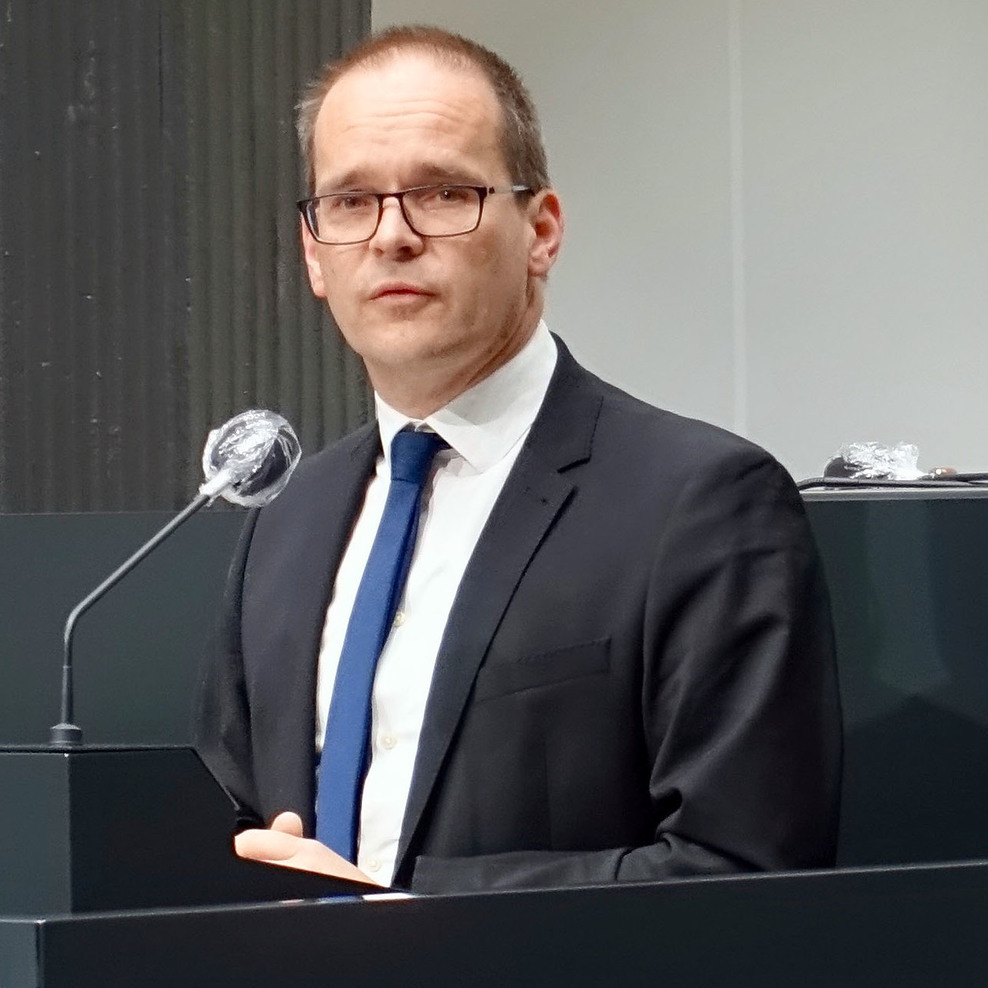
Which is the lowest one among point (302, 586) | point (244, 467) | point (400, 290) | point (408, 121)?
point (302, 586)

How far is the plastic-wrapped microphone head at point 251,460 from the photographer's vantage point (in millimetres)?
1360

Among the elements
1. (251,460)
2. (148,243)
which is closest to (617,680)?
(251,460)

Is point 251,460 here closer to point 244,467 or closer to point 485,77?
point 244,467

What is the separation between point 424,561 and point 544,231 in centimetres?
31

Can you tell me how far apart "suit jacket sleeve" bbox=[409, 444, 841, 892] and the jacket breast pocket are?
21mm

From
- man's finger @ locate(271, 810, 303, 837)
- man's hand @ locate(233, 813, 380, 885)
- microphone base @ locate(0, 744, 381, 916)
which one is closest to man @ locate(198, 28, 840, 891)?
man's finger @ locate(271, 810, 303, 837)

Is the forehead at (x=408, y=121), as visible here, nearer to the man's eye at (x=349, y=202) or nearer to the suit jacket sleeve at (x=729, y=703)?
the man's eye at (x=349, y=202)

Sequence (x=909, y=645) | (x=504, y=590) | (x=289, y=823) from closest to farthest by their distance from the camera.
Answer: (x=289, y=823) → (x=504, y=590) → (x=909, y=645)

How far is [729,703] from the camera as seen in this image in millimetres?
1330

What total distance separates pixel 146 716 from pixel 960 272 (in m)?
2.14

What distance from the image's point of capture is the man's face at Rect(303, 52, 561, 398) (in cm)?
147

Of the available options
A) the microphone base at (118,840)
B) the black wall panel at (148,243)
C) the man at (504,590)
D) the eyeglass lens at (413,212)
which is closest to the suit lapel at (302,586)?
the man at (504,590)

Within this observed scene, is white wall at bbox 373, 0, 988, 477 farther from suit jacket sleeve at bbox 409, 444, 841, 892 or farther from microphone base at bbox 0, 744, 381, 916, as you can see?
microphone base at bbox 0, 744, 381, 916

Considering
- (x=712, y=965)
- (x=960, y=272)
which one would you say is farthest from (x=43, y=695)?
(x=960, y=272)
